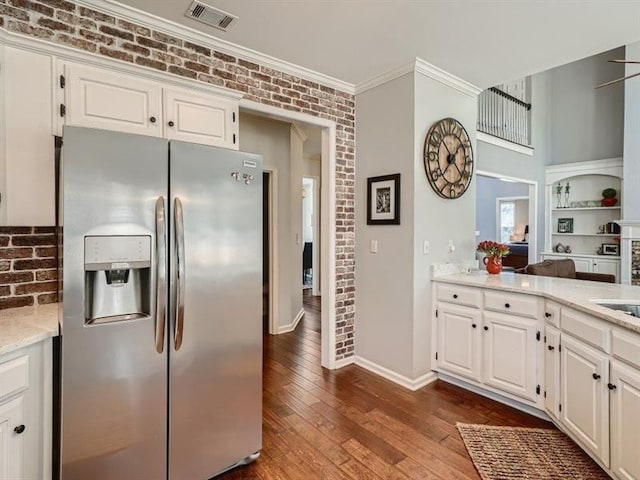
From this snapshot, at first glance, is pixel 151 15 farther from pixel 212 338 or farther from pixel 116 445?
pixel 116 445

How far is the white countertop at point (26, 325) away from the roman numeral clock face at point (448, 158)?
2.80m

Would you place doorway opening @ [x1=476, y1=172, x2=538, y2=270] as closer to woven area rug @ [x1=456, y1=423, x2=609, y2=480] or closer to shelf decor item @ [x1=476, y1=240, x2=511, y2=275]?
shelf decor item @ [x1=476, y1=240, x2=511, y2=275]

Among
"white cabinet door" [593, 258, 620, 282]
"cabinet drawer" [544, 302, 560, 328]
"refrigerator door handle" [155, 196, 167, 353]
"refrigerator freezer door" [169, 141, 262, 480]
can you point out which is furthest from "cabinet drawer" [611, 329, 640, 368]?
"white cabinet door" [593, 258, 620, 282]

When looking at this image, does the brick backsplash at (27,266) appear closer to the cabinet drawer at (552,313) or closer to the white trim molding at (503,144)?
the cabinet drawer at (552,313)

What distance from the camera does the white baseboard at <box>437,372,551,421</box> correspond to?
8.37ft

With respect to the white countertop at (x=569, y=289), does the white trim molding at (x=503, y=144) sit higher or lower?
higher

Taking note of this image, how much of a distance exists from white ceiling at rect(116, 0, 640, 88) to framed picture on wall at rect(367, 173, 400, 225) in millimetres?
967

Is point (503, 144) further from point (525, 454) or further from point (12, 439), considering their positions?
point (12, 439)

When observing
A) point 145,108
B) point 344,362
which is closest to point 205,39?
point 145,108

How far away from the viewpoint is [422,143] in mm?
3059

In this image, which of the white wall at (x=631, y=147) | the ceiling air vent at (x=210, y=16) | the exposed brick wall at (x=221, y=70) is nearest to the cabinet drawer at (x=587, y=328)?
the exposed brick wall at (x=221, y=70)

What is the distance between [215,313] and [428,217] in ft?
6.73

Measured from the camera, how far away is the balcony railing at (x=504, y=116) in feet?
→ 16.9

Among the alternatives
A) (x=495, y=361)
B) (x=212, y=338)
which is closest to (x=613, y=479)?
(x=495, y=361)
